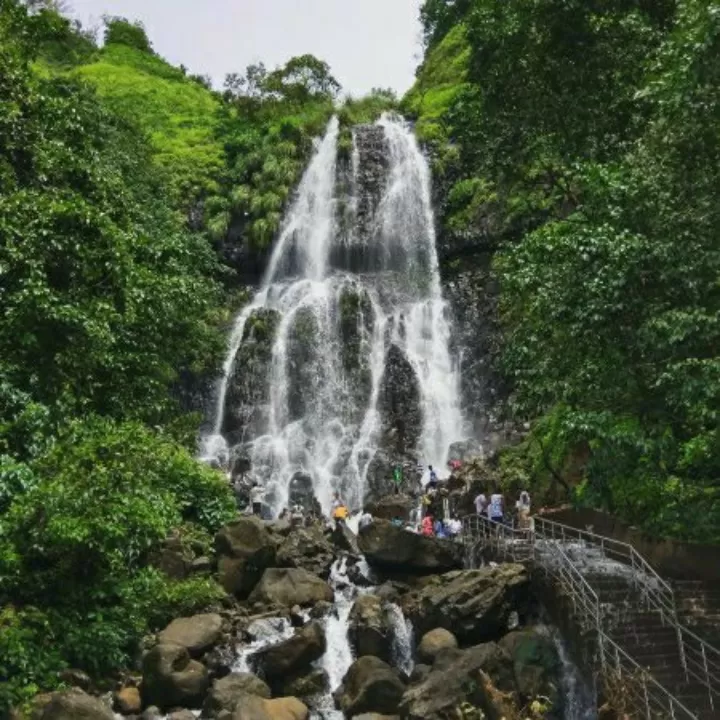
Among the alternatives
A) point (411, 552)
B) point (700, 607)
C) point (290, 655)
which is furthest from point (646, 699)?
point (411, 552)

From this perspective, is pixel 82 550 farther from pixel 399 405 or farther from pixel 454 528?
pixel 399 405

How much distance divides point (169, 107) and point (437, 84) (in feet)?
48.5

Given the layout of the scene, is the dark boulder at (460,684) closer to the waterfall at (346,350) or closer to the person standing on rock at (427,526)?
the person standing on rock at (427,526)

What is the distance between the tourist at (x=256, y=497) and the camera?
73.2 feet

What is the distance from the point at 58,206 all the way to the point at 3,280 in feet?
4.66

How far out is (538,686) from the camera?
425 inches

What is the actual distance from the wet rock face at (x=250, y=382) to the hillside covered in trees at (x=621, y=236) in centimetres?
1206

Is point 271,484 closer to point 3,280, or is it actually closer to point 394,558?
point 394,558

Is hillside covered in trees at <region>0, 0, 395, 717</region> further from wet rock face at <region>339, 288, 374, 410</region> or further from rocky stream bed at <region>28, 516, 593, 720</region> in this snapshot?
wet rock face at <region>339, 288, 374, 410</region>

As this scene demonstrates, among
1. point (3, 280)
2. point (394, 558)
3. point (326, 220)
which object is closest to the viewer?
point (3, 280)

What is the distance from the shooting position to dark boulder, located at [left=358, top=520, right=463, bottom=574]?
16234mm

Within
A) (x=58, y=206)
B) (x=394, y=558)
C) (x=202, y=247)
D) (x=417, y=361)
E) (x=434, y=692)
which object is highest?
(x=202, y=247)

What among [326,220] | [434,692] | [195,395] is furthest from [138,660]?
[326,220]

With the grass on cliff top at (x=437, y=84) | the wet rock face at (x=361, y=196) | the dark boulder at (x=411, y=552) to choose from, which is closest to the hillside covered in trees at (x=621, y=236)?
the dark boulder at (x=411, y=552)
